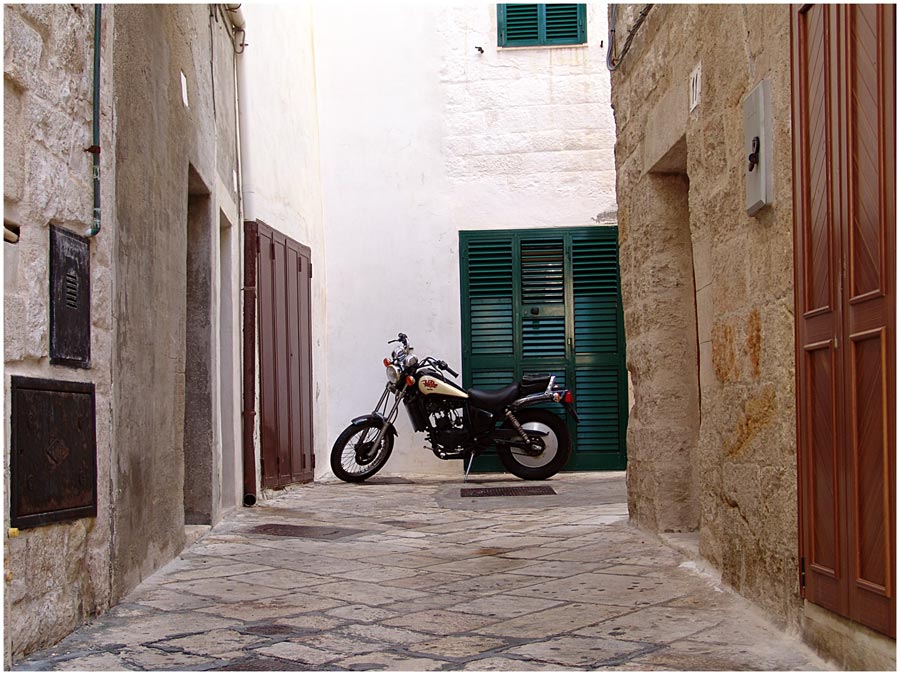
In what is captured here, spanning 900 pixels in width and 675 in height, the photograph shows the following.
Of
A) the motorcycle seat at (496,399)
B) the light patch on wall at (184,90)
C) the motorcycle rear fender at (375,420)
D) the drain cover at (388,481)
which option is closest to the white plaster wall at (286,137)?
the motorcycle rear fender at (375,420)

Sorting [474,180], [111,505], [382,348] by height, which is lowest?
[111,505]

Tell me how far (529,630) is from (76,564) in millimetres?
1466

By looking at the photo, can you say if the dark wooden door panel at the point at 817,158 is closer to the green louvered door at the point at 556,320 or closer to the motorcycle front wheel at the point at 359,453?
the motorcycle front wheel at the point at 359,453

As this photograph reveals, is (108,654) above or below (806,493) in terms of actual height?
below

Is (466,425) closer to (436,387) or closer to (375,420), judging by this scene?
(436,387)

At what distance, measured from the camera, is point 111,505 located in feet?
12.5

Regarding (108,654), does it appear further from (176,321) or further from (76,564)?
(176,321)

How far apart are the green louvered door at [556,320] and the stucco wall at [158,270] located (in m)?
3.80

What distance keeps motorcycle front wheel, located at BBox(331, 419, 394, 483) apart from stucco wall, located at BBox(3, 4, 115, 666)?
5.15 meters

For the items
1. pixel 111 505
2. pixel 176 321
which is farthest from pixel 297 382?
pixel 111 505

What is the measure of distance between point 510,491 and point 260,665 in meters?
5.27

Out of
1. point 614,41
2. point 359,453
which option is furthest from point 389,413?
point 614,41

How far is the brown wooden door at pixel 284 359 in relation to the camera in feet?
25.1

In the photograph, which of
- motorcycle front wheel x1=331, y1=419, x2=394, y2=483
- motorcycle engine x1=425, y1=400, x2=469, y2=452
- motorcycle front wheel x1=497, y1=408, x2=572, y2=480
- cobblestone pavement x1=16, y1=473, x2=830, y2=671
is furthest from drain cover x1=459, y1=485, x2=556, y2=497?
cobblestone pavement x1=16, y1=473, x2=830, y2=671
